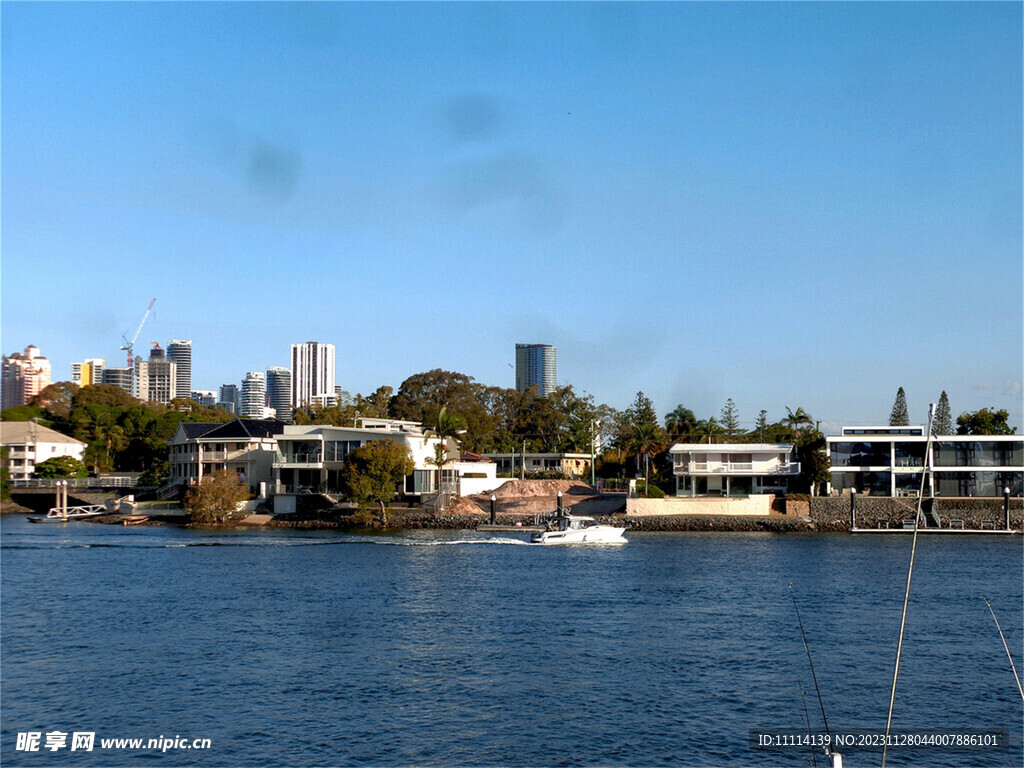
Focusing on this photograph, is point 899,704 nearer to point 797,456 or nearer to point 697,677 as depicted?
point 697,677

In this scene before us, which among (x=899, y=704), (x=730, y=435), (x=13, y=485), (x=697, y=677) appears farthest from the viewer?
(x=730, y=435)

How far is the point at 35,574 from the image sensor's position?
145 feet

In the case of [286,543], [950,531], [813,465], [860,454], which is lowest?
[950,531]

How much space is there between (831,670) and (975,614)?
37.6 feet

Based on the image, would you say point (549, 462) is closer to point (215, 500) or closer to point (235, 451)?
point (235, 451)

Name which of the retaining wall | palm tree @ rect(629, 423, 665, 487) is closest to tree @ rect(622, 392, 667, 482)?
palm tree @ rect(629, 423, 665, 487)

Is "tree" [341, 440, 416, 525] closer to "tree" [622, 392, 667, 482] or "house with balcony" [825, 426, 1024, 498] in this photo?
"tree" [622, 392, 667, 482]

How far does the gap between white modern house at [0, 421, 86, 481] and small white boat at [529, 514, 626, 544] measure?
62181mm

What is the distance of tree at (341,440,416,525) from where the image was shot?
71.9 meters

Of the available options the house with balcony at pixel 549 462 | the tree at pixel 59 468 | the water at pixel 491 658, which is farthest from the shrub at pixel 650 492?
the tree at pixel 59 468

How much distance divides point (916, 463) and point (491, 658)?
196ft

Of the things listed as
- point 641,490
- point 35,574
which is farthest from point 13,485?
point 641,490

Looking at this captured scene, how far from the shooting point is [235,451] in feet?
280

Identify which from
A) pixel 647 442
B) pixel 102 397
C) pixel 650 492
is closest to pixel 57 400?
pixel 102 397
